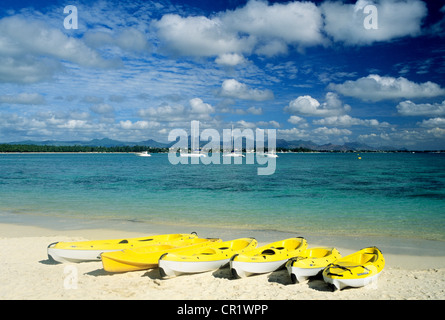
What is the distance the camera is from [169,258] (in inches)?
367

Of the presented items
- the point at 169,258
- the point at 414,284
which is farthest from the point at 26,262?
the point at 414,284

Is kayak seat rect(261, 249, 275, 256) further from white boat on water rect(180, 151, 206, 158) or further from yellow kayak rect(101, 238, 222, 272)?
white boat on water rect(180, 151, 206, 158)

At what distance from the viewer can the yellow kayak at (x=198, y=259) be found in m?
9.26

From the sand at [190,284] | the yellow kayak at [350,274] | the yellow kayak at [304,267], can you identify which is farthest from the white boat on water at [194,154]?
the yellow kayak at [350,274]

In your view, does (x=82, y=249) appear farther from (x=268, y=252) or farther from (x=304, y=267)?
(x=304, y=267)

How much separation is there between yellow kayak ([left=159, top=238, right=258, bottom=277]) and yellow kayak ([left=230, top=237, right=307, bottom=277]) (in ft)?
2.29

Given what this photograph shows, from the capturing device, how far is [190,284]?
902 centimetres

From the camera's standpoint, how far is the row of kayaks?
8805mm

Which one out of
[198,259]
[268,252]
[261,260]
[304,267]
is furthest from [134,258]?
[304,267]

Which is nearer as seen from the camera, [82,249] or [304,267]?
[304,267]

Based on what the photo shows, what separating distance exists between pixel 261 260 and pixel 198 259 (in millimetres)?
1902

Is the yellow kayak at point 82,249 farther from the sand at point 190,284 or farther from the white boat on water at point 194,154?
the white boat on water at point 194,154
